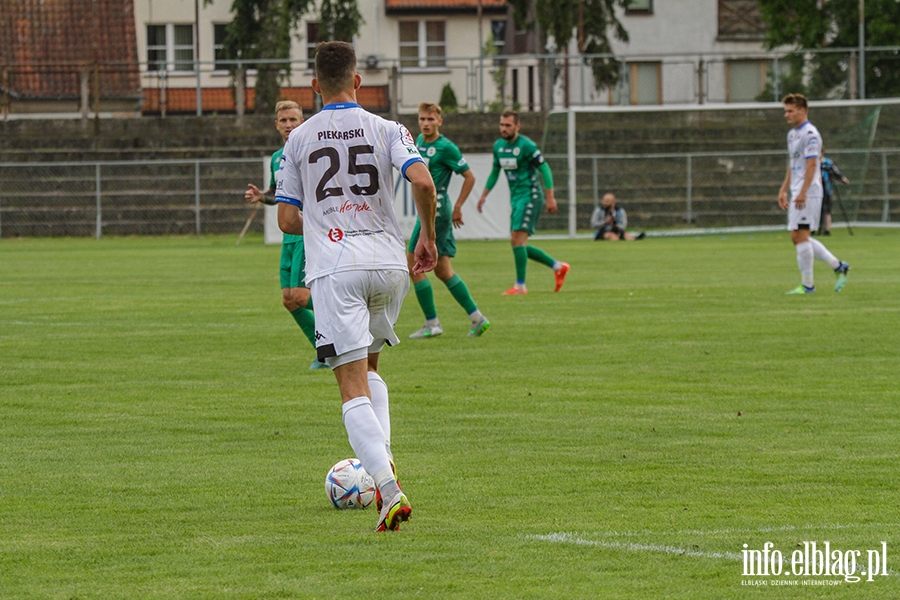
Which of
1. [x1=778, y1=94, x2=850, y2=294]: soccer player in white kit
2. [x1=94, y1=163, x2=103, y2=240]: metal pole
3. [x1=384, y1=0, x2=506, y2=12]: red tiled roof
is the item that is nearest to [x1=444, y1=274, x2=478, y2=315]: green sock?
[x1=778, y1=94, x2=850, y2=294]: soccer player in white kit

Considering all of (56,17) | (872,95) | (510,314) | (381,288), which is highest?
(56,17)

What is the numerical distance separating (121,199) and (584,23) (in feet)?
52.5

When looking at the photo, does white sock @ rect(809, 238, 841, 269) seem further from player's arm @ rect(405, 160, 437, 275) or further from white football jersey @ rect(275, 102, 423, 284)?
white football jersey @ rect(275, 102, 423, 284)

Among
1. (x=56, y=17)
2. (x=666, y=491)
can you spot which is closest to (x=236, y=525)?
(x=666, y=491)

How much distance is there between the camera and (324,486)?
21.2 feet

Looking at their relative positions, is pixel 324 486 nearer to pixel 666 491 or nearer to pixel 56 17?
pixel 666 491

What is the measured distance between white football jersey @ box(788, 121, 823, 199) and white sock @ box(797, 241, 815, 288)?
2.03 feet

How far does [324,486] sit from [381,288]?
108cm

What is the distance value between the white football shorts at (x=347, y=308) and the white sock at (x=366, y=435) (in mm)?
206

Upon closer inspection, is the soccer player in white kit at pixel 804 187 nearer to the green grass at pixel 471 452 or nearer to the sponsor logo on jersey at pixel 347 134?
the green grass at pixel 471 452

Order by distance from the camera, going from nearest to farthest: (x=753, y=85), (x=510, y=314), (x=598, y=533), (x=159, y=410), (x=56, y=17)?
(x=598, y=533), (x=159, y=410), (x=510, y=314), (x=753, y=85), (x=56, y=17)

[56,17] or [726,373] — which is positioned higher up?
[56,17]

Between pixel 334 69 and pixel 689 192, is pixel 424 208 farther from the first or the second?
pixel 689 192

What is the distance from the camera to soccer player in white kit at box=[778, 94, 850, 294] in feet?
53.6
